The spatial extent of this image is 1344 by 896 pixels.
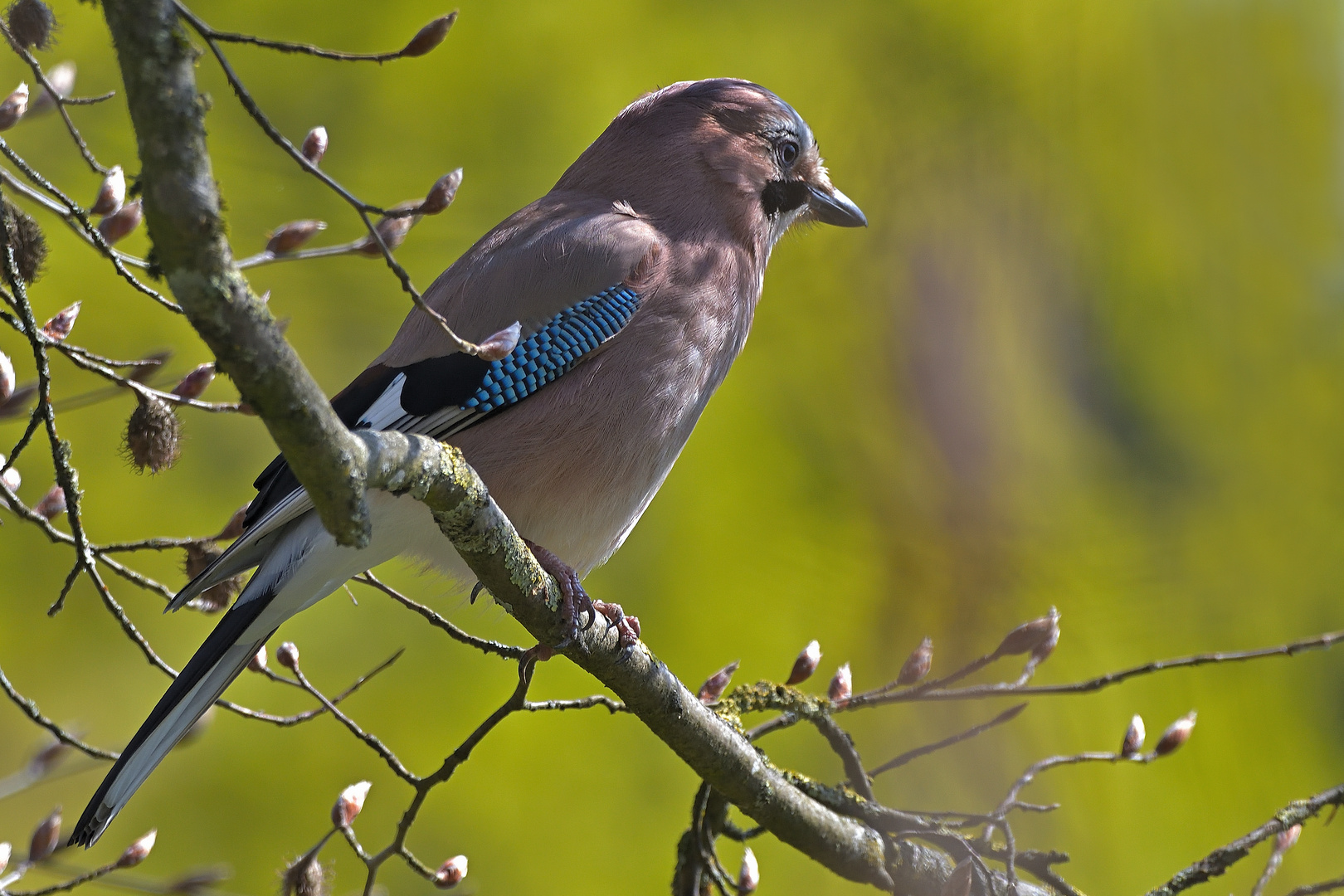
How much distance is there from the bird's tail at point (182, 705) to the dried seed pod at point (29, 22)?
967 millimetres

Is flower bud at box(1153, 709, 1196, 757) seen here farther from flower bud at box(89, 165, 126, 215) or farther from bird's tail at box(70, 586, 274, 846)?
flower bud at box(89, 165, 126, 215)

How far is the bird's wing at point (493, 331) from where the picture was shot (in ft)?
7.22

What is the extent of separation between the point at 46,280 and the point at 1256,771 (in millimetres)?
5286

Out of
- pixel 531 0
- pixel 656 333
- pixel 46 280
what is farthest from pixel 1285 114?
pixel 46 280

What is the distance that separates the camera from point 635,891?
432 cm

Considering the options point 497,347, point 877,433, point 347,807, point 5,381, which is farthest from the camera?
point 877,433

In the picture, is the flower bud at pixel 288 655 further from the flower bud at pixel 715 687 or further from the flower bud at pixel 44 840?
the flower bud at pixel 715 687

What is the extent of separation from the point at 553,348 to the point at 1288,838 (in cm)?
170

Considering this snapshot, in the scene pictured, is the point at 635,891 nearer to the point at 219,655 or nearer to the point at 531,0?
the point at 219,655

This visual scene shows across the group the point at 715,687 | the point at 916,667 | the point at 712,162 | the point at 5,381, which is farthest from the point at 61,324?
the point at 916,667

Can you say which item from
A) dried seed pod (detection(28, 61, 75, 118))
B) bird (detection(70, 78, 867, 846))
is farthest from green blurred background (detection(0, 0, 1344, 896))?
dried seed pod (detection(28, 61, 75, 118))

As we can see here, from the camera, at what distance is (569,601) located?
6.42 ft

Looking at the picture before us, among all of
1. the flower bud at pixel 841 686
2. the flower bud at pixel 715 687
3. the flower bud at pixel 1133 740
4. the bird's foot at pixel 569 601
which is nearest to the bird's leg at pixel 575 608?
the bird's foot at pixel 569 601

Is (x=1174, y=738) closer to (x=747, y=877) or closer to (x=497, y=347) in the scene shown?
(x=747, y=877)
